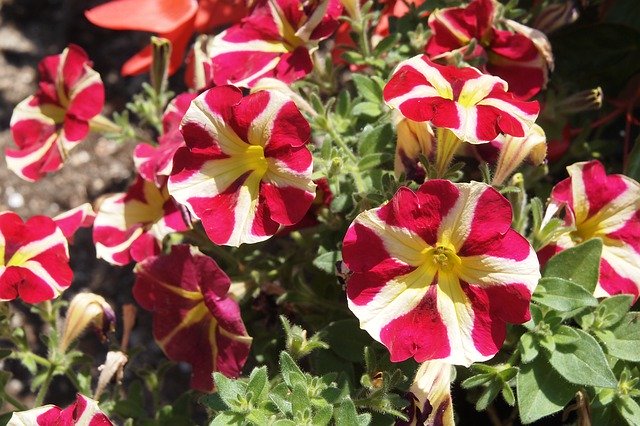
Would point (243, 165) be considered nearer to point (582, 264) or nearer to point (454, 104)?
point (454, 104)

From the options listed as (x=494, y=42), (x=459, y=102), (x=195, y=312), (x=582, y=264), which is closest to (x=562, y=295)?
(x=582, y=264)

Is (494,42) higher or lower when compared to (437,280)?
higher

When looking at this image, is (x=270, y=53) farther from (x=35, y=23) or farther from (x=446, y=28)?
(x=35, y=23)

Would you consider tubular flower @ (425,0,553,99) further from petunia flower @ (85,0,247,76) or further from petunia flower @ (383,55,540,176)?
petunia flower @ (85,0,247,76)

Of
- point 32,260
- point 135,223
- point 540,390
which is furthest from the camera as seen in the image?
point 135,223

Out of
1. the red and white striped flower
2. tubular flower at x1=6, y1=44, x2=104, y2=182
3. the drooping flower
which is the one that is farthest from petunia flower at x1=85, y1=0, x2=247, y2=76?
the drooping flower

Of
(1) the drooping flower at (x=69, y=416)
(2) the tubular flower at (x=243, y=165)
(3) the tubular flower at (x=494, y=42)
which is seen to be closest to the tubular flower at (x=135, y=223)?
(2) the tubular flower at (x=243, y=165)

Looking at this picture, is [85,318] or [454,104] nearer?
[454,104]
